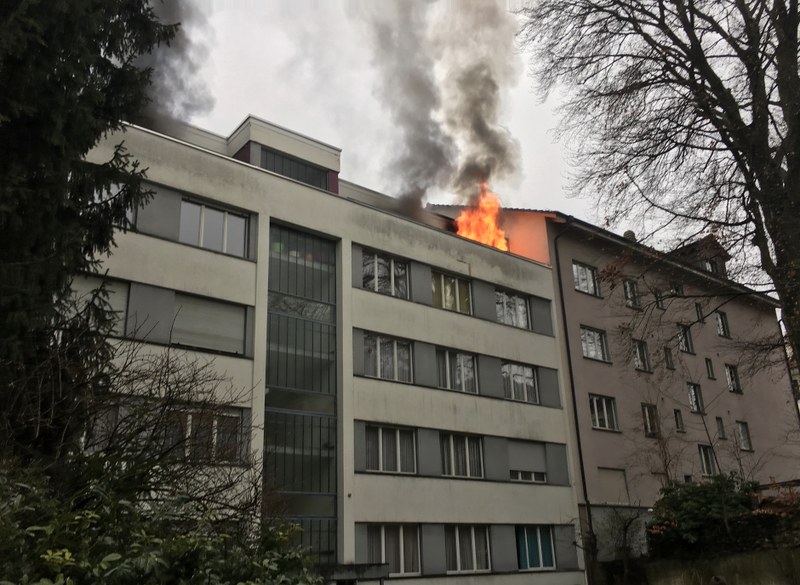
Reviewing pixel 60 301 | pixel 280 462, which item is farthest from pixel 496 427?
pixel 60 301

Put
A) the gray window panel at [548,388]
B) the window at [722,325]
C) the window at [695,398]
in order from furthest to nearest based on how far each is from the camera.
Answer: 1. the window at [722,325]
2. the window at [695,398]
3. the gray window panel at [548,388]

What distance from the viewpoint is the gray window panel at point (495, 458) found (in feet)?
72.7

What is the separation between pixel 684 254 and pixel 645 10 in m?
4.42

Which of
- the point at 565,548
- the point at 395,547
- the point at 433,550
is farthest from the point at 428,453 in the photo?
the point at 565,548

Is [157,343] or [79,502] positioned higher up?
[157,343]

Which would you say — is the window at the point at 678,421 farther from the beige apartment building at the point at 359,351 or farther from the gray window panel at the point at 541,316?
the gray window panel at the point at 541,316

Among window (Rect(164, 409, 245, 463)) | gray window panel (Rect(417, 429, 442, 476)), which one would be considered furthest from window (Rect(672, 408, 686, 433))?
window (Rect(164, 409, 245, 463))

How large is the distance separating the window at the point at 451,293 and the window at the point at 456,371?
149 centimetres

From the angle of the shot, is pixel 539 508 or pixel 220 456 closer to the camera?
pixel 220 456

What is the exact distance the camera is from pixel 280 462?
17.8m

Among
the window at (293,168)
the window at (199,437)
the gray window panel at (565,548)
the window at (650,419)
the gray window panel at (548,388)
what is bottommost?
the gray window panel at (565,548)

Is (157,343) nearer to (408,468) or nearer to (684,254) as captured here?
(408,468)

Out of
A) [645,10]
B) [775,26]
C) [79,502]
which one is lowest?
[79,502]

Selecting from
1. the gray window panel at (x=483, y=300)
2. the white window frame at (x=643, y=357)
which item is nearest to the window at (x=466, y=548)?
the gray window panel at (x=483, y=300)
